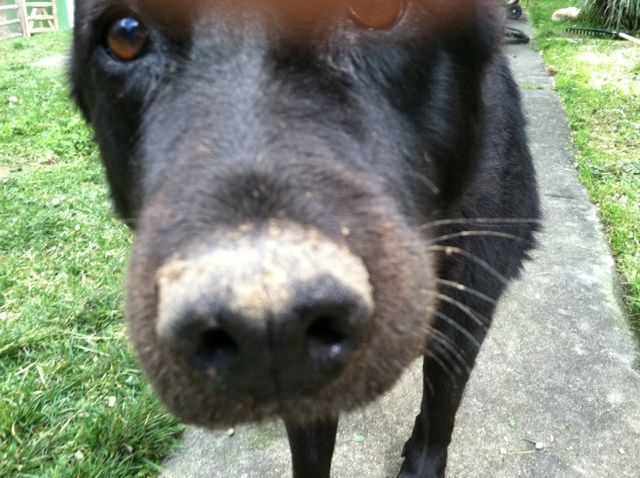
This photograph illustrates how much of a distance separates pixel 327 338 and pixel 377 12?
903 mm

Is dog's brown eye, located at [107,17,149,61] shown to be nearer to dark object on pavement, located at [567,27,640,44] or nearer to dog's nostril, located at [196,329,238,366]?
dog's nostril, located at [196,329,238,366]

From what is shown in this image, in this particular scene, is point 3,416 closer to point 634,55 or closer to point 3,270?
point 3,270

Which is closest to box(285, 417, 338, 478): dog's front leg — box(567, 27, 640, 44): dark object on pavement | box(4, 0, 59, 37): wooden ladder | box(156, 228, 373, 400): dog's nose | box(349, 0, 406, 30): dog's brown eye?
A: box(156, 228, 373, 400): dog's nose

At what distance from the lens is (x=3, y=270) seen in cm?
388

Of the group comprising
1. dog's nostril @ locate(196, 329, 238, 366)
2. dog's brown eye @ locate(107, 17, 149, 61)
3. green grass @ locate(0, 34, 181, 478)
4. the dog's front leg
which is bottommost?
green grass @ locate(0, 34, 181, 478)

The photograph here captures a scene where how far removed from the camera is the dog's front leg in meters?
2.14

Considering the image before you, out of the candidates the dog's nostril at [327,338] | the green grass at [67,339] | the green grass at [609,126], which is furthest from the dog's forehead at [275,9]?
the green grass at [609,126]

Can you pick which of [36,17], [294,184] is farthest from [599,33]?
[36,17]

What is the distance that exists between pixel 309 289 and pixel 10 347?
2724 mm

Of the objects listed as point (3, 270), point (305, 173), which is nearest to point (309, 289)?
point (305, 173)

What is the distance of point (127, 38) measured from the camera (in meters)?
1.63

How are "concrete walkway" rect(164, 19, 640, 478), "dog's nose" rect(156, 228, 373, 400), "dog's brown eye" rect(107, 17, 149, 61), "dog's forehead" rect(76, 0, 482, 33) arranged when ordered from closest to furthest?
"dog's nose" rect(156, 228, 373, 400)
"dog's forehead" rect(76, 0, 482, 33)
"dog's brown eye" rect(107, 17, 149, 61)
"concrete walkway" rect(164, 19, 640, 478)

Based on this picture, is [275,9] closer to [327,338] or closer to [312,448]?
[327,338]

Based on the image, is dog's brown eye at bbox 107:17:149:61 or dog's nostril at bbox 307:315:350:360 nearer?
dog's nostril at bbox 307:315:350:360
